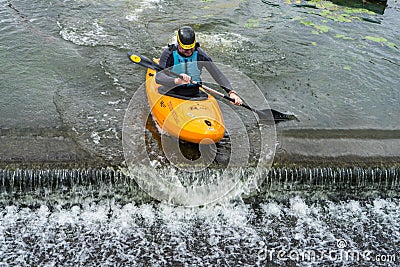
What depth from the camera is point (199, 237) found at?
5082mm

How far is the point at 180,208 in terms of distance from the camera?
5.46 metres

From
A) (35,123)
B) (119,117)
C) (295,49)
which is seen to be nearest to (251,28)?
(295,49)

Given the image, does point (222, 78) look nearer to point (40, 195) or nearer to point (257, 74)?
point (257, 74)

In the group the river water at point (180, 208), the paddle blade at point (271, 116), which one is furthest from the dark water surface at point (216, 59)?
the paddle blade at point (271, 116)

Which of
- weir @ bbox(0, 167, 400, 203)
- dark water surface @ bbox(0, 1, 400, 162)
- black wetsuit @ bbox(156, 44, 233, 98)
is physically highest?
black wetsuit @ bbox(156, 44, 233, 98)

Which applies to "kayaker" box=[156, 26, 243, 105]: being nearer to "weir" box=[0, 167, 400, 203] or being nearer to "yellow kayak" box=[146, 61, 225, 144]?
"yellow kayak" box=[146, 61, 225, 144]

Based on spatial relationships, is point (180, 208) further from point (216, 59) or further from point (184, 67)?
point (216, 59)

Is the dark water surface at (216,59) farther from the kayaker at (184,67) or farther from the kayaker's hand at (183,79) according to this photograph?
the kayaker's hand at (183,79)

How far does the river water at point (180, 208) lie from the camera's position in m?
4.98

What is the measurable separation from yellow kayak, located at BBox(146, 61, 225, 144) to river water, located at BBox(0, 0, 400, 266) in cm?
79

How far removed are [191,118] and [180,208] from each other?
1.23 m

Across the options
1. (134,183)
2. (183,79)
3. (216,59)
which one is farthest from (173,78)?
(216,59)

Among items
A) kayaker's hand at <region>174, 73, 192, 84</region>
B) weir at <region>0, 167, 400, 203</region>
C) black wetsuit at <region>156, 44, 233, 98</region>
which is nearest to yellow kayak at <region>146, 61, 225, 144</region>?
black wetsuit at <region>156, 44, 233, 98</region>

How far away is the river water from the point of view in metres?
4.98
